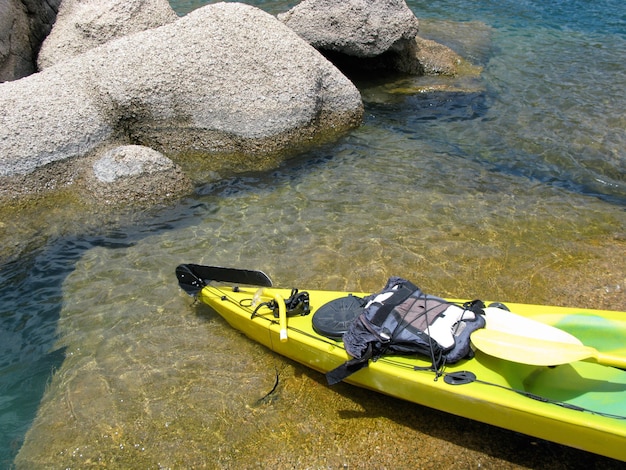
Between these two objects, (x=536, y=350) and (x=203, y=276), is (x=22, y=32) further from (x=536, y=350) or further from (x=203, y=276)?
(x=536, y=350)

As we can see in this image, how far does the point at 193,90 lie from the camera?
7.82 metres

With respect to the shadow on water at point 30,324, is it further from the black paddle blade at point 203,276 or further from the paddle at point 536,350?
the paddle at point 536,350

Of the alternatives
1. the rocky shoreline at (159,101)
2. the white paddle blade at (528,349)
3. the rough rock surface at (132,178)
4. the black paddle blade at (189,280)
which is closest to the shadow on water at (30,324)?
the rough rock surface at (132,178)

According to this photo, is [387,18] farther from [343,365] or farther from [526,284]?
[343,365]

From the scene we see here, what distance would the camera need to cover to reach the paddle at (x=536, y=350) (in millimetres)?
3473

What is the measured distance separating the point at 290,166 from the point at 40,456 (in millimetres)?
5196

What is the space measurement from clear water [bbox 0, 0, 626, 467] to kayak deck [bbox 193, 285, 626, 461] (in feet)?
2.12

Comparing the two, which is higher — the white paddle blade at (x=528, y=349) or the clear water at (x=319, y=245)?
the white paddle blade at (x=528, y=349)

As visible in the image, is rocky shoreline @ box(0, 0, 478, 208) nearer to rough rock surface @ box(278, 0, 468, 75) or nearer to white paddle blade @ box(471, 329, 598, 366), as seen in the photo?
rough rock surface @ box(278, 0, 468, 75)

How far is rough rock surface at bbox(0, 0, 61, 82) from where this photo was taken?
8.54 m

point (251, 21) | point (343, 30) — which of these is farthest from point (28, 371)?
point (343, 30)

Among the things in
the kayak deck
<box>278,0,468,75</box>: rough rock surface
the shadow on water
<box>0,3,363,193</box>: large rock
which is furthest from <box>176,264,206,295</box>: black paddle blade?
<box>278,0,468,75</box>: rough rock surface

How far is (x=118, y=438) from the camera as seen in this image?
398 cm

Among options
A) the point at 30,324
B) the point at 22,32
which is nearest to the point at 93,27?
the point at 22,32
